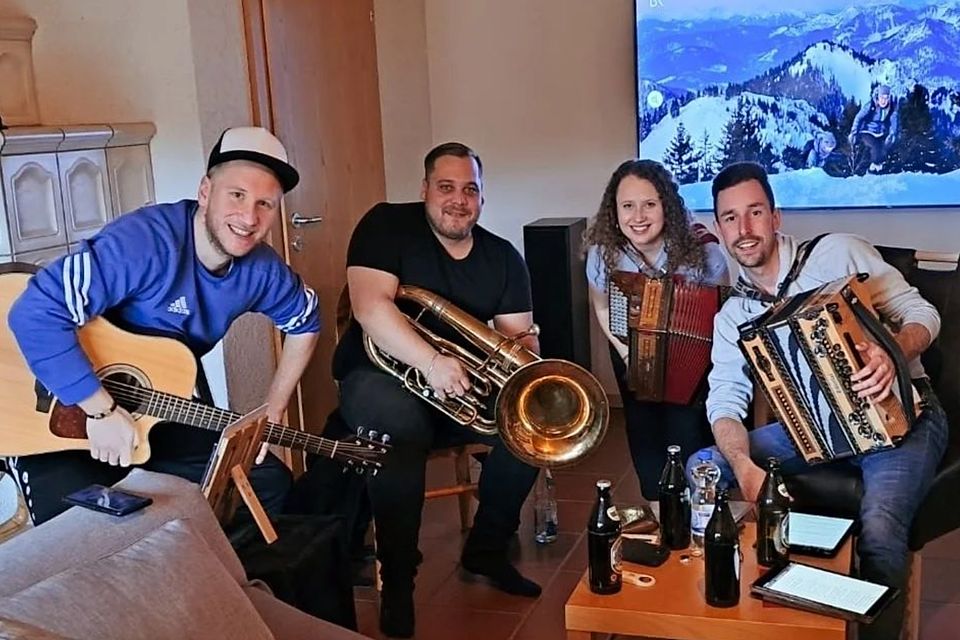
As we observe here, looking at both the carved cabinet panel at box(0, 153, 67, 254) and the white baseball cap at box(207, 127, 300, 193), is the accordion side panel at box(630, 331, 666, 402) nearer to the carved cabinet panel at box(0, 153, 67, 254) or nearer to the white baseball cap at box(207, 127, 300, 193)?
the white baseball cap at box(207, 127, 300, 193)

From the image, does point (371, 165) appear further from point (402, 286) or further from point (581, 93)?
point (402, 286)

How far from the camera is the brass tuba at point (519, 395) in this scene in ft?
8.93

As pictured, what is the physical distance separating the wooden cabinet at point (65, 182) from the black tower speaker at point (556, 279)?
62.5 inches

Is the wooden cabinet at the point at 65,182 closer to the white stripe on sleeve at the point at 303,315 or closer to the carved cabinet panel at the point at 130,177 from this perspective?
the carved cabinet panel at the point at 130,177

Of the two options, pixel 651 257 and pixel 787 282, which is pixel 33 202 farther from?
pixel 787 282

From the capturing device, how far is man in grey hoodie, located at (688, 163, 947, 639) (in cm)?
243

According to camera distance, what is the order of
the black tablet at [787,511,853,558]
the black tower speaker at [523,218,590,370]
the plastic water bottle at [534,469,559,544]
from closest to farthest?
1. the black tablet at [787,511,853,558]
2. the plastic water bottle at [534,469,559,544]
3. the black tower speaker at [523,218,590,370]

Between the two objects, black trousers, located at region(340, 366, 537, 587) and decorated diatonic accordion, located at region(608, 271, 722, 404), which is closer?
black trousers, located at region(340, 366, 537, 587)

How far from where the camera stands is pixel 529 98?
14.3 ft

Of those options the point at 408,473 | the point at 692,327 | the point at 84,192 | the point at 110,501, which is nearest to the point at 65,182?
the point at 84,192

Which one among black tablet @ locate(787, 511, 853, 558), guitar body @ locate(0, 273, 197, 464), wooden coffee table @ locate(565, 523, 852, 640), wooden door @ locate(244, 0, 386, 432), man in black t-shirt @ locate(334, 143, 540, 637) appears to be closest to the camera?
wooden coffee table @ locate(565, 523, 852, 640)

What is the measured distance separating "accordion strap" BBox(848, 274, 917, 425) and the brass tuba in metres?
0.66

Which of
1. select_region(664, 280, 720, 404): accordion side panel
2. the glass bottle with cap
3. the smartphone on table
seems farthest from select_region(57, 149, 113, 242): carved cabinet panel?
the glass bottle with cap

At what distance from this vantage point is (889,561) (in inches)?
89.5
